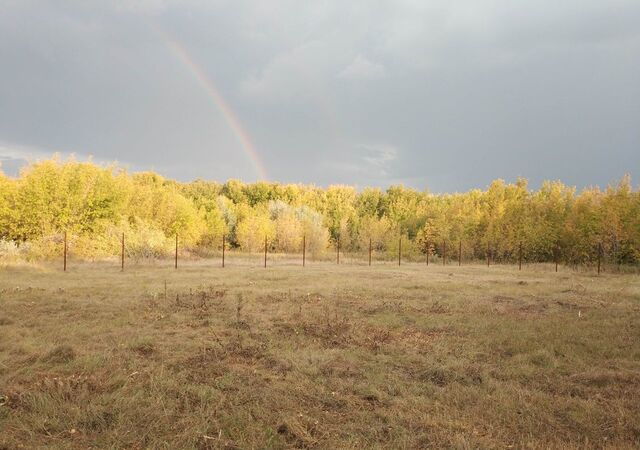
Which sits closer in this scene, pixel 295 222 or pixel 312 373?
pixel 312 373

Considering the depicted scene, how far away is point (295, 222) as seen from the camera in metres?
65.2

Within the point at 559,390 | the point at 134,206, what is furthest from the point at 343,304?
the point at 134,206

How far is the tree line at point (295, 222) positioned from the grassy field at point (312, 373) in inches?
858

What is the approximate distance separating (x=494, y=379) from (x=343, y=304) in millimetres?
7364

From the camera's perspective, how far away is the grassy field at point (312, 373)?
5465mm

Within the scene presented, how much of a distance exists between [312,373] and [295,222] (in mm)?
57754

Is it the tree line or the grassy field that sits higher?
the tree line

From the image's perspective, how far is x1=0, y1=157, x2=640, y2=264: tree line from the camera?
35094 millimetres

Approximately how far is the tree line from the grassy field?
21.8m

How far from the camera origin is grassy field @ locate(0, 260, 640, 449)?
546 centimetres

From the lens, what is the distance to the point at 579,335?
1066 centimetres

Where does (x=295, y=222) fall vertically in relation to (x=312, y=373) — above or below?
above

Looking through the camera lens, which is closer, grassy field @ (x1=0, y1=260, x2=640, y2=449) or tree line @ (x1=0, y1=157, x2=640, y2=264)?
grassy field @ (x1=0, y1=260, x2=640, y2=449)

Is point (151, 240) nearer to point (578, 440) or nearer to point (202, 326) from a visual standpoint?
point (202, 326)
